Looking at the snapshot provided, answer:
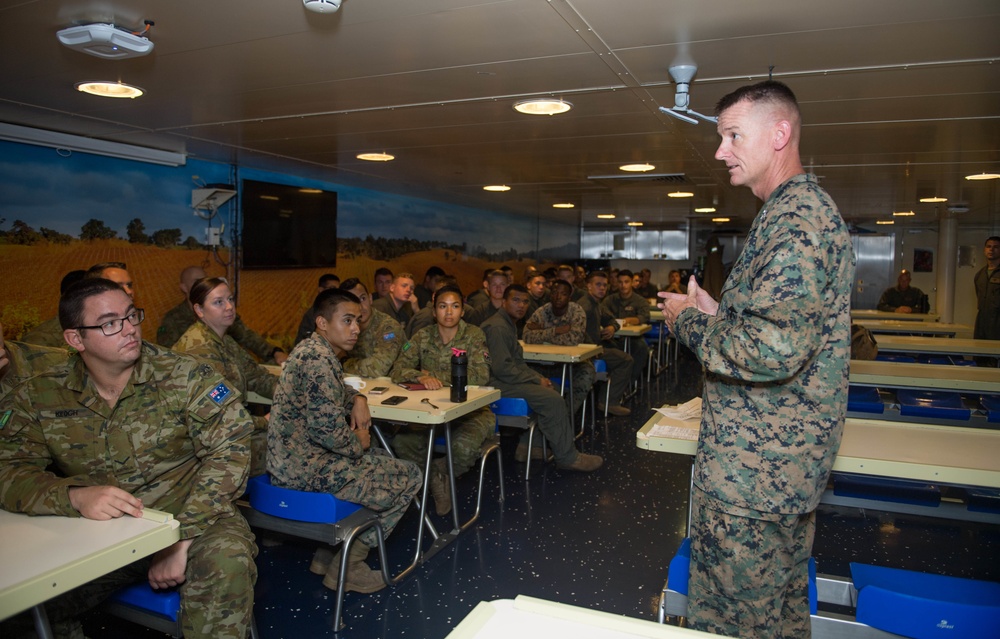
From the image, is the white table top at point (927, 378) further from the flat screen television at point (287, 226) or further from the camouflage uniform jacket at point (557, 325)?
the flat screen television at point (287, 226)

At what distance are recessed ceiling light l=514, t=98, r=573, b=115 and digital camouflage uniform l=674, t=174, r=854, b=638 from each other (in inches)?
88.2

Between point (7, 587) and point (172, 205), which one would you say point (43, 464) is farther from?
point (172, 205)

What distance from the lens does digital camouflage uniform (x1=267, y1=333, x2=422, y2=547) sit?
2994mm

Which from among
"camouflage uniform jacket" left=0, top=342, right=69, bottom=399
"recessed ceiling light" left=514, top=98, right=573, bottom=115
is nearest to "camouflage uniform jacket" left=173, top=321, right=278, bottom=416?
"camouflage uniform jacket" left=0, top=342, right=69, bottom=399

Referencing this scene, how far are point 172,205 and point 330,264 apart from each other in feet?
6.93

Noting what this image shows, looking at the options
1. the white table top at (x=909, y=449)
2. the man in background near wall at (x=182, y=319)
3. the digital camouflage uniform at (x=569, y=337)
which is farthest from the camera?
the digital camouflage uniform at (x=569, y=337)

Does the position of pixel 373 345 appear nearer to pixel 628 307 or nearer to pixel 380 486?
pixel 380 486

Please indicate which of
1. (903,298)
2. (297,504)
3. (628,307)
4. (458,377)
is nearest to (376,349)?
(458,377)

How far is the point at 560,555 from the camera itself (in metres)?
3.77

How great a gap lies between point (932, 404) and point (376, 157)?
4.69m

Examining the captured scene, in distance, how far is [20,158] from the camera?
488 cm

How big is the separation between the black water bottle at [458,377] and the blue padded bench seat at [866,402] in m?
2.48

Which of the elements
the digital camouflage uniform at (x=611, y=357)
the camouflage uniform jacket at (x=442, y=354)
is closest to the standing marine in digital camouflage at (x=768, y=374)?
the camouflage uniform jacket at (x=442, y=354)

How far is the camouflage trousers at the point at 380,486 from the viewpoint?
120 inches
